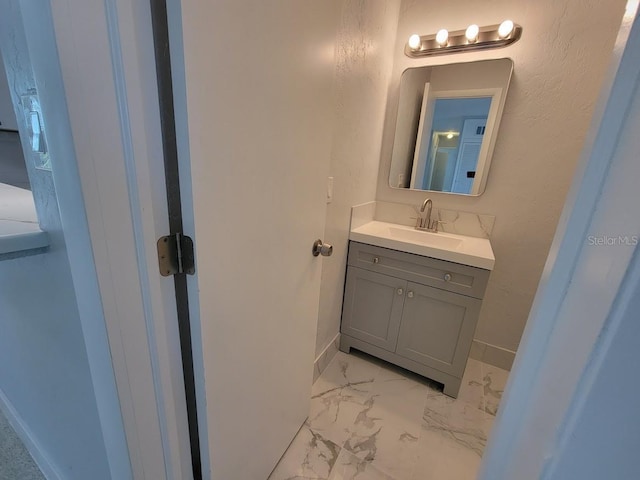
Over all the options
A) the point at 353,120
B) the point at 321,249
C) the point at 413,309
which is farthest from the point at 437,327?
the point at 353,120

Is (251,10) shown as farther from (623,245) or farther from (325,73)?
(623,245)

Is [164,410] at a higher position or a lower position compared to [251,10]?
lower

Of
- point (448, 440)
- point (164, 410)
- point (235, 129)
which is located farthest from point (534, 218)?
point (164, 410)

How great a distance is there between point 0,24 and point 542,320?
43.8 inches

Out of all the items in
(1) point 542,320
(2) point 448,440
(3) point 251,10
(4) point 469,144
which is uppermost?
(3) point 251,10

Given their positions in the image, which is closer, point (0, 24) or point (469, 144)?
point (0, 24)

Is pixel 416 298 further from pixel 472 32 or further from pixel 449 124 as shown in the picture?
pixel 472 32

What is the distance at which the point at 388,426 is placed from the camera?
4.38 ft

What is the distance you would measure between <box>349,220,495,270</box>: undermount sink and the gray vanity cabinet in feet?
0.12

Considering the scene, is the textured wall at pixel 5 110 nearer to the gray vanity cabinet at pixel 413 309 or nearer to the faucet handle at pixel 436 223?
the gray vanity cabinet at pixel 413 309

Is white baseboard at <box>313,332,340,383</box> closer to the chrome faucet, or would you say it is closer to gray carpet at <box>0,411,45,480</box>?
Answer: the chrome faucet

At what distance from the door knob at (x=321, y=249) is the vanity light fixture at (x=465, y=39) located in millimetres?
1505

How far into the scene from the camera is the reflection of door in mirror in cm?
165

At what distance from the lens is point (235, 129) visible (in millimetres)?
596
